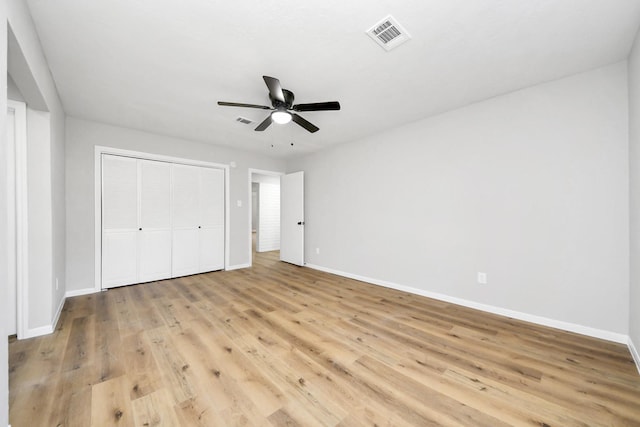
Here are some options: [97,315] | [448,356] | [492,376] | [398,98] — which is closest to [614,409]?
[492,376]

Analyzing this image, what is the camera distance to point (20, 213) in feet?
7.30

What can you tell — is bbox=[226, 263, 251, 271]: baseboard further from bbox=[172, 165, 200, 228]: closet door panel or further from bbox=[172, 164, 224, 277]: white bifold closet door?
bbox=[172, 165, 200, 228]: closet door panel

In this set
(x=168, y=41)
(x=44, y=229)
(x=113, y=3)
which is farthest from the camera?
(x=44, y=229)

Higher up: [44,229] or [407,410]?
[44,229]

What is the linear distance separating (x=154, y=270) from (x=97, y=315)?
1.40 meters

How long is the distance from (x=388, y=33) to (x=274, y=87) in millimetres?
982

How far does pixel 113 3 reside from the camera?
1599 mm

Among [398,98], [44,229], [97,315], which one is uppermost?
[398,98]

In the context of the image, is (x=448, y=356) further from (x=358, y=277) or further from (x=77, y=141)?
(x=77, y=141)

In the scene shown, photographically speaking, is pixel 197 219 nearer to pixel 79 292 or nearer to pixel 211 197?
pixel 211 197

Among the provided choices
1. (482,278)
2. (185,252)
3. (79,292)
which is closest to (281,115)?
(482,278)

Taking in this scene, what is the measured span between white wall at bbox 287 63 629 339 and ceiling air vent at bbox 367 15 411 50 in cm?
166

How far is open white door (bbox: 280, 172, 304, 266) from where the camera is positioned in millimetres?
5344

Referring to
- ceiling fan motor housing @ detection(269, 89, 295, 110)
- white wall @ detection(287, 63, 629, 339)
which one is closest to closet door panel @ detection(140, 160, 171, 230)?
ceiling fan motor housing @ detection(269, 89, 295, 110)
